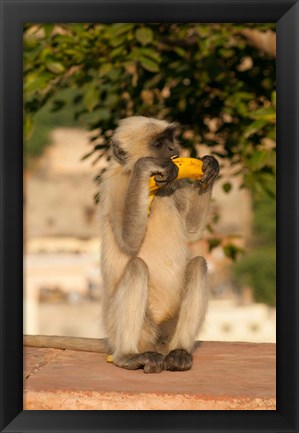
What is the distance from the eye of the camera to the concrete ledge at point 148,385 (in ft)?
16.1

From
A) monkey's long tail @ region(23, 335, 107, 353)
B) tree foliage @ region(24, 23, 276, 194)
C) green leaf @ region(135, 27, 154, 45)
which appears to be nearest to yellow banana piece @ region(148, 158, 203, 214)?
tree foliage @ region(24, 23, 276, 194)

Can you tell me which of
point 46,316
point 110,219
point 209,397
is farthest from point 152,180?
point 46,316

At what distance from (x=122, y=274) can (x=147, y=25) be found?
2.21 m

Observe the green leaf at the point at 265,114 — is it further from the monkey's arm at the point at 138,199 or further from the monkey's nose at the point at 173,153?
the monkey's arm at the point at 138,199

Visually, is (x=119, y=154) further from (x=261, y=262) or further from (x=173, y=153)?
(x=261, y=262)

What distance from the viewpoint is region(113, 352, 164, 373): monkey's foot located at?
5.29 metres

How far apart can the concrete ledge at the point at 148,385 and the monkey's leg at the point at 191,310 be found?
0.53 ft

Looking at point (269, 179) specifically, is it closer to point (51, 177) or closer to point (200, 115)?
point (200, 115)

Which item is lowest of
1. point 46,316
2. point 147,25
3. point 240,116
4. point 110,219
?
point 46,316

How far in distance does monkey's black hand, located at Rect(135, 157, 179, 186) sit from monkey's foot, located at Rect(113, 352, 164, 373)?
3.19 ft

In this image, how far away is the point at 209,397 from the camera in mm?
4918

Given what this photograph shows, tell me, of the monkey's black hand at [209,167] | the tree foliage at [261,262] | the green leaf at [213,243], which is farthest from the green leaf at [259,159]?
the tree foliage at [261,262]

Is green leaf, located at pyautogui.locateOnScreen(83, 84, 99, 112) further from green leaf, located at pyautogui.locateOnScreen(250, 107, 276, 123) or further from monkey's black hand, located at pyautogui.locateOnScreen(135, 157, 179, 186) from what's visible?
monkey's black hand, located at pyautogui.locateOnScreen(135, 157, 179, 186)

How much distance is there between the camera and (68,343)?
6.15m
